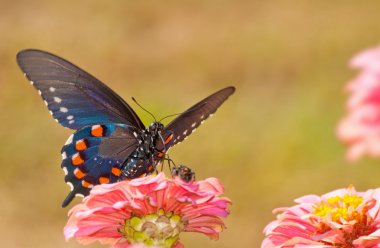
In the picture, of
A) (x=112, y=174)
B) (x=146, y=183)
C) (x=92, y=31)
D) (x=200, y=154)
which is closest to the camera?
(x=146, y=183)

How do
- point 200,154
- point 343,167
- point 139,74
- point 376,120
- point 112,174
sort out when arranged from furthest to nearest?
point 139,74 < point 200,154 < point 343,167 < point 112,174 < point 376,120

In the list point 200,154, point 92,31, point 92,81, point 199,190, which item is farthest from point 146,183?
point 92,31

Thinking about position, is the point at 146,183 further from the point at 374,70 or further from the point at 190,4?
the point at 190,4

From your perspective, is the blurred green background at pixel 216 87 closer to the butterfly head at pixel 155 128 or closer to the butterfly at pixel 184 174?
the butterfly head at pixel 155 128

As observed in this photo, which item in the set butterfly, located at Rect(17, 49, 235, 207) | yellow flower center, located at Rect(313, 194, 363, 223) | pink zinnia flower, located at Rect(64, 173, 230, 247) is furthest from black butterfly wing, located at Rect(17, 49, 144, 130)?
yellow flower center, located at Rect(313, 194, 363, 223)

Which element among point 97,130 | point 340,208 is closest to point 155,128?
point 97,130

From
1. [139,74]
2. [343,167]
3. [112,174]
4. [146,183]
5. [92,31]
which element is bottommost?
[146,183]

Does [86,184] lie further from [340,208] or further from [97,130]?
[340,208]
